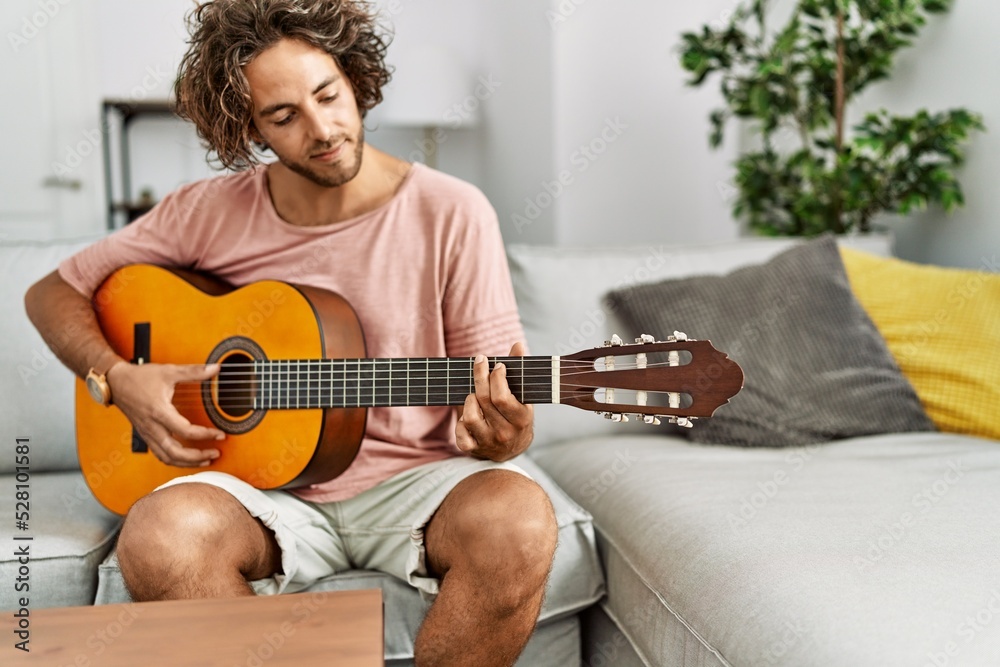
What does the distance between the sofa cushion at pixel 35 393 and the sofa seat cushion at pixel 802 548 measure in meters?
0.96

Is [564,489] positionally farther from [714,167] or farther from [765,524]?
[714,167]

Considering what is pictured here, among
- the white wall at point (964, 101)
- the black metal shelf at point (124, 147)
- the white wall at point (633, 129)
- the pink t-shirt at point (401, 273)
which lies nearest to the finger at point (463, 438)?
the pink t-shirt at point (401, 273)

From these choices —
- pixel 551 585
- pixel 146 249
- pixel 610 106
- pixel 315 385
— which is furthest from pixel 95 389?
pixel 610 106

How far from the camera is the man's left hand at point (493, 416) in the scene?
114 cm

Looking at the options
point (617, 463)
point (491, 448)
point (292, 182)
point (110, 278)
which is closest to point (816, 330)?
point (617, 463)

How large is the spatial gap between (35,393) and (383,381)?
875 mm

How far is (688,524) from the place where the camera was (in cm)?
124

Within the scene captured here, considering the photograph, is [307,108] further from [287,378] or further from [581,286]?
[581,286]

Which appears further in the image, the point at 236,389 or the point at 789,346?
the point at 789,346

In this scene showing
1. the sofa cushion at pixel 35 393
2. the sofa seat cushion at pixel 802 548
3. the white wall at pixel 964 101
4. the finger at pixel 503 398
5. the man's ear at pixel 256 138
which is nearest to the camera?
the sofa seat cushion at pixel 802 548

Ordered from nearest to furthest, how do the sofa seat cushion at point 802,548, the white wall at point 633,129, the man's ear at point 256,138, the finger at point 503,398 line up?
the sofa seat cushion at point 802,548, the finger at point 503,398, the man's ear at point 256,138, the white wall at point 633,129

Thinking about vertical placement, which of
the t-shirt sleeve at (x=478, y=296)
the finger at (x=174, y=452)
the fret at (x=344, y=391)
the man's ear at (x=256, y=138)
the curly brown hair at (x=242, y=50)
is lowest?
the finger at (x=174, y=452)

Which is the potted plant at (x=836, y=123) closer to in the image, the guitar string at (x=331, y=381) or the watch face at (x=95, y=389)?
the guitar string at (x=331, y=381)

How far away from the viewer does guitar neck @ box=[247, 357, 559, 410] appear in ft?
3.76
